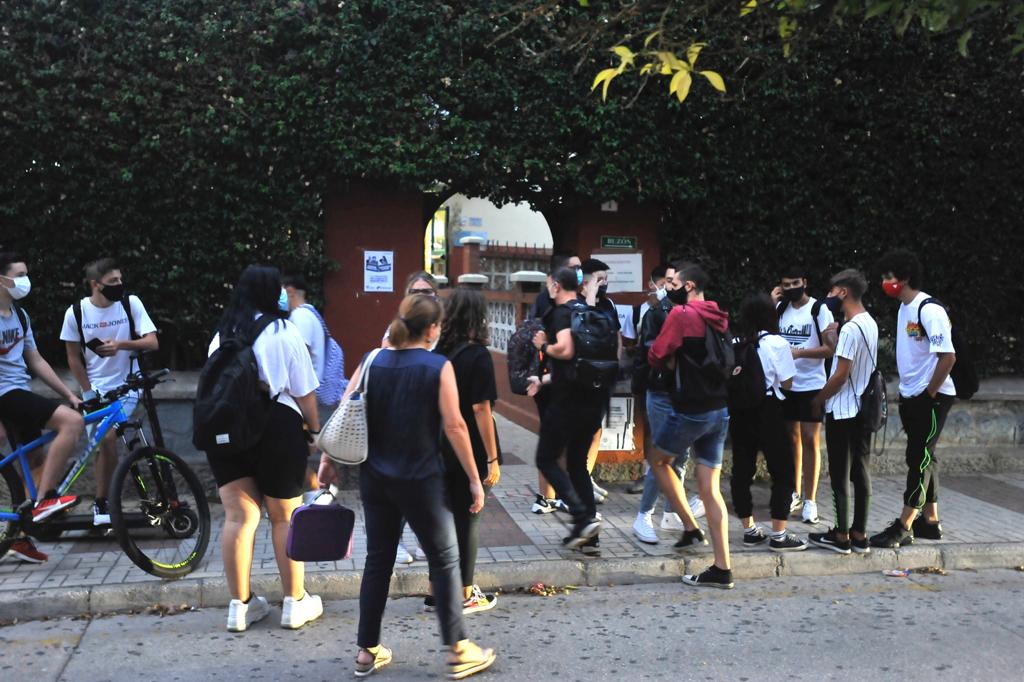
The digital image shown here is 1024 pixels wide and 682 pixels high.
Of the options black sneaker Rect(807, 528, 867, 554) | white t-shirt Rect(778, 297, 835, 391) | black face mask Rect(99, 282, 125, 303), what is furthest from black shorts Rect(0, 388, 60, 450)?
white t-shirt Rect(778, 297, 835, 391)

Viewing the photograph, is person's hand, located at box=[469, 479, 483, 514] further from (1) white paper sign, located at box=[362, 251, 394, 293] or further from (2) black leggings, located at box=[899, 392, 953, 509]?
(1) white paper sign, located at box=[362, 251, 394, 293]

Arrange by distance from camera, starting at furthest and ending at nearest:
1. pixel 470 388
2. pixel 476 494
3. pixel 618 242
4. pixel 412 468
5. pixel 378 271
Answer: pixel 618 242
pixel 378 271
pixel 470 388
pixel 476 494
pixel 412 468

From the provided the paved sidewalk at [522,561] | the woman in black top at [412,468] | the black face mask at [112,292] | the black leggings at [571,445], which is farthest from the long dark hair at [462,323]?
the black face mask at [112,292]

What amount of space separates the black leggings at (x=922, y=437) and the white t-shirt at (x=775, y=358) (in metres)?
0.87

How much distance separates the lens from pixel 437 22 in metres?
8.18

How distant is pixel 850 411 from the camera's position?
6.22 m

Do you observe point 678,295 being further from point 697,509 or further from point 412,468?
point 412,468

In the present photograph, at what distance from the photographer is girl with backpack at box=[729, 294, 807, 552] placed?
6422mm

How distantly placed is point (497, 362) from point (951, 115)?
246 inches

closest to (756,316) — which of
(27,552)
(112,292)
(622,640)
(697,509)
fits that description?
(697,509)

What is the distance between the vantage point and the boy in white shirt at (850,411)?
243 inches

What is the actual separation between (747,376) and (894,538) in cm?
154

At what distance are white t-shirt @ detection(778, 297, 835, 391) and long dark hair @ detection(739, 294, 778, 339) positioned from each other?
2.78ft

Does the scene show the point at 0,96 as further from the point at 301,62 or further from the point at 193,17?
the point at 301,62
